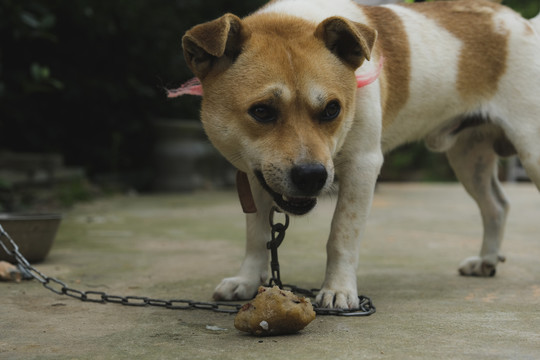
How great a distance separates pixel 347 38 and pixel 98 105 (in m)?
6.28

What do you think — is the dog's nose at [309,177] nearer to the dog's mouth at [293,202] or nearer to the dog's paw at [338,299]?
the dog's mouth at [293,202]

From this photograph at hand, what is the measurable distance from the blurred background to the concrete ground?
4.42ft

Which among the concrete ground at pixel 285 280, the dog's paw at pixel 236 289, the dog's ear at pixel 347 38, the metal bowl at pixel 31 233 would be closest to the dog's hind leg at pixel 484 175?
the concrete ground at pixel 285 280

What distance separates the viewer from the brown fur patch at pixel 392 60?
3299 mm

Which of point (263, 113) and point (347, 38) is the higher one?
point (347, 38)

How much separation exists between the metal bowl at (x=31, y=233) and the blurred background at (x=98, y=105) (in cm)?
196

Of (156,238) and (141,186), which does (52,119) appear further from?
(156,238)

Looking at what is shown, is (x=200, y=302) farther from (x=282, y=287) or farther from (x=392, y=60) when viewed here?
(x=392, y=60)

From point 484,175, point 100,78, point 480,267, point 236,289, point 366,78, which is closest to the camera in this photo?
point 366,78

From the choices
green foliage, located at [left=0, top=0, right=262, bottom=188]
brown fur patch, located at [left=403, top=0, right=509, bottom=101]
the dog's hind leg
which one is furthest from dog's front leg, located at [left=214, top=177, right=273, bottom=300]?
green foliage, located at [left=0, top=0, right=262, bottom=188]

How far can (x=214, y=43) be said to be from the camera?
103 inches

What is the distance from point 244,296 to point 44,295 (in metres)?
0.92

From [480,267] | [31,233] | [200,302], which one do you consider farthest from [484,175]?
[31,233]

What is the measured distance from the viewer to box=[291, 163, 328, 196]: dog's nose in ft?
8.13
